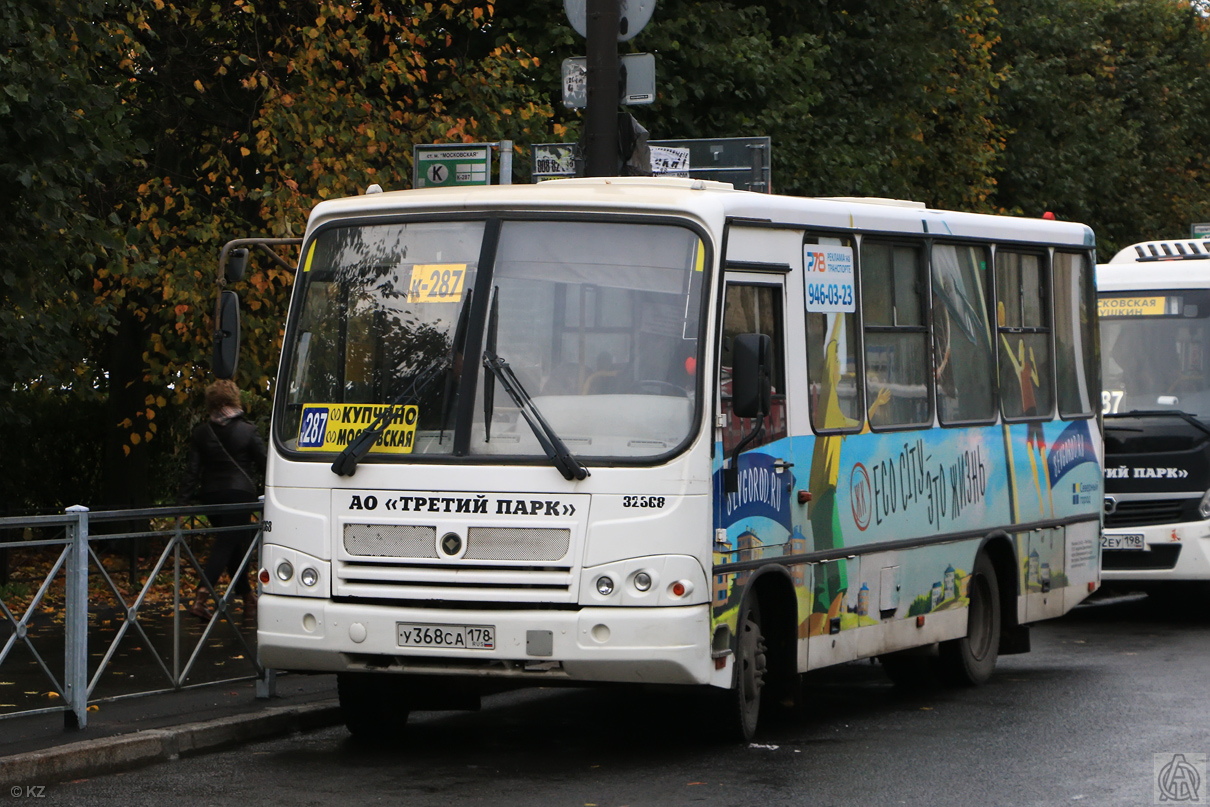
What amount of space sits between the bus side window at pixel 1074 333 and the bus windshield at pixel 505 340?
5093mm

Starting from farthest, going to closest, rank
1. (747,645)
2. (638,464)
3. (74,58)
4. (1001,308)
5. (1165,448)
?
(1165,448)
(74,58)
(1001,308)
(747,645)
(638,464)

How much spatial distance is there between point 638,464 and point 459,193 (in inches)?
67.8

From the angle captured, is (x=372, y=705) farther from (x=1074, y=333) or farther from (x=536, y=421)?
(x=1074, y=333)

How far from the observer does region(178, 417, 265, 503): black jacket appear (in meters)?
13.3

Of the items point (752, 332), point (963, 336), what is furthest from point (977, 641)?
point (752, 332)

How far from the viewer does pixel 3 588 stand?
1034 cm

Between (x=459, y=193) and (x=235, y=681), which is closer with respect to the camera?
(x=459, y=193)

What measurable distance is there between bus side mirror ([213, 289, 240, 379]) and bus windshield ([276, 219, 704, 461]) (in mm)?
383

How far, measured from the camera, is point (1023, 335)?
12695 mm

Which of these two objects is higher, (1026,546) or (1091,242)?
(1091,242)

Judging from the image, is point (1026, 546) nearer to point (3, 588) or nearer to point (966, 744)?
point (966, 744)

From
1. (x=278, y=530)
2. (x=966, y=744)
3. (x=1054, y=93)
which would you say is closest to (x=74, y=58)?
(x=278, y=530)
